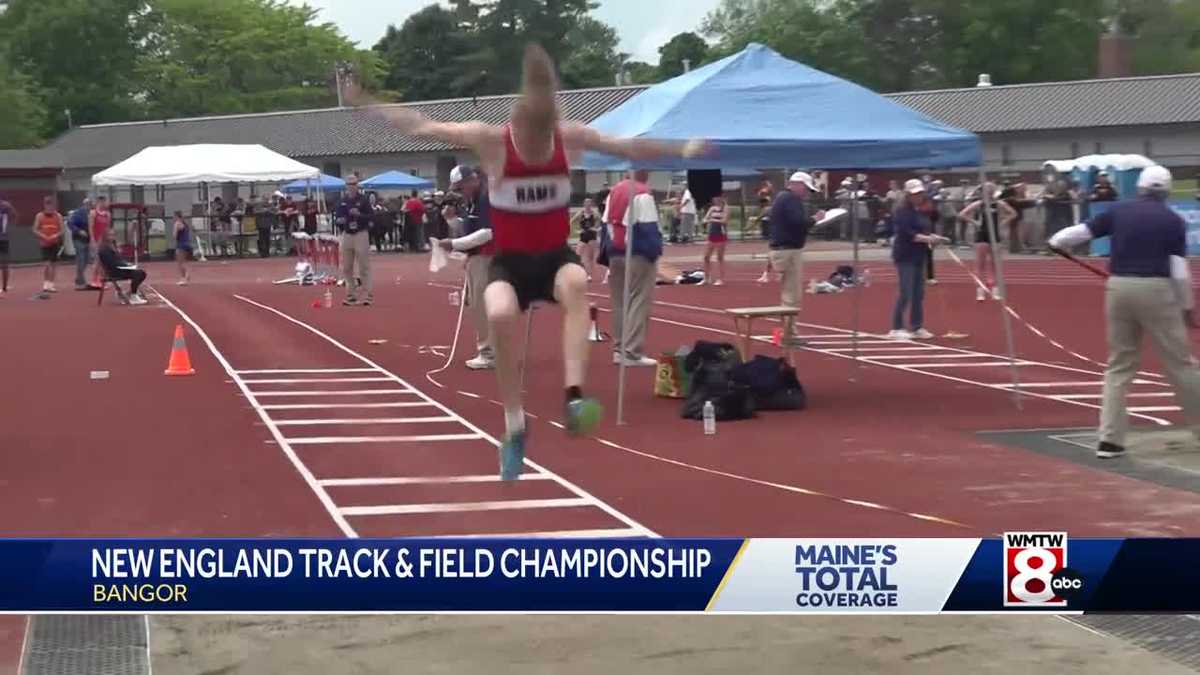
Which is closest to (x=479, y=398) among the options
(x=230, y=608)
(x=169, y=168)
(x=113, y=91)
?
(x=230, y=608)

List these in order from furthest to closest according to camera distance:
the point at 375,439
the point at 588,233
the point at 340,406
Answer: the point at 588,233, the point at 340,406, the point at 375,439

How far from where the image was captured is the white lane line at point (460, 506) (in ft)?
34.8

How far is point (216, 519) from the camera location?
10.2m

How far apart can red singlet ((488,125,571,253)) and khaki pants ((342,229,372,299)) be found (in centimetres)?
1810

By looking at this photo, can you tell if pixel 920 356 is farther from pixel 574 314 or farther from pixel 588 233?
pixel 588 233

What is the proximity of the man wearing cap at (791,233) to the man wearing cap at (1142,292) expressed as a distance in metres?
6.05

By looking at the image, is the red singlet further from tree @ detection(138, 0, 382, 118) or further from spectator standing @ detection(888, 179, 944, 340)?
tree @ detection(138, 0, 382, 118)

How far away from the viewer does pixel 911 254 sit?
67.4ft

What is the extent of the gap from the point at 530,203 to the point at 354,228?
18124mm

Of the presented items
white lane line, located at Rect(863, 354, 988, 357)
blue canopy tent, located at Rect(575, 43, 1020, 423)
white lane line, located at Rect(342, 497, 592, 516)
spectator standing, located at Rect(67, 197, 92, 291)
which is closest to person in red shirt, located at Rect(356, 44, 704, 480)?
white lane line, located at Rect(342, 497, 592, 516)

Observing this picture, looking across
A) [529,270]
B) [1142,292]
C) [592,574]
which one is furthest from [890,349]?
[592,574]

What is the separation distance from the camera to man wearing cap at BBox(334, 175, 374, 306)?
2525cm

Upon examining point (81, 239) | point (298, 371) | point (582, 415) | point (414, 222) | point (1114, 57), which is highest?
point (1114, 57)

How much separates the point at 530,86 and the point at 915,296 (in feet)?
49.3
